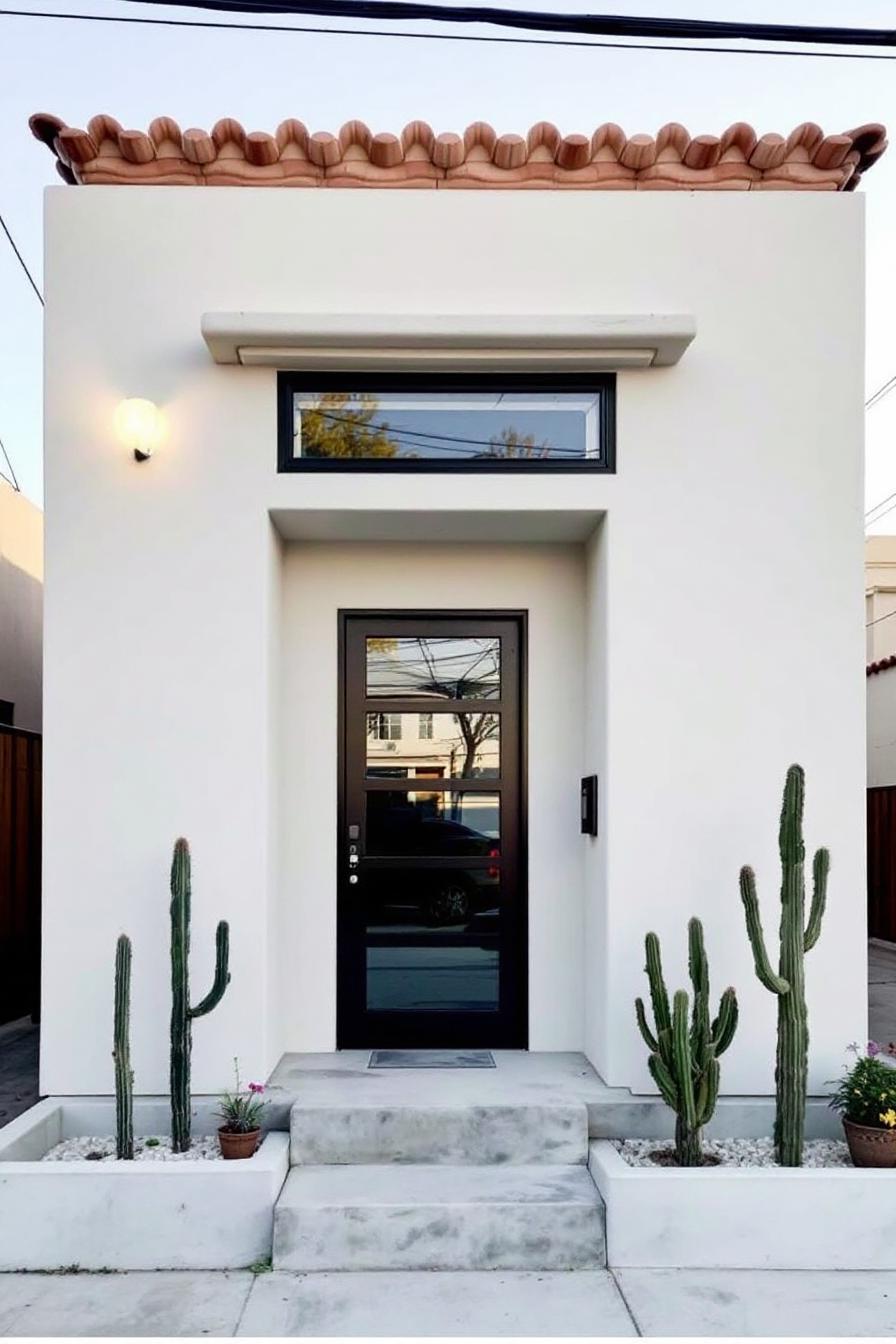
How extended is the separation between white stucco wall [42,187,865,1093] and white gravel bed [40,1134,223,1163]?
0.94ft

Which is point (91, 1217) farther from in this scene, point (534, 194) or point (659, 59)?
point (659, 59)

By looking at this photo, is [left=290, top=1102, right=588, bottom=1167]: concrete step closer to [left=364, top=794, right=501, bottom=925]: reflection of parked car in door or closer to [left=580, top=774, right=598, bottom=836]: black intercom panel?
[left=364, top=794, right=501, bottom=925]: reflection of parked car in door

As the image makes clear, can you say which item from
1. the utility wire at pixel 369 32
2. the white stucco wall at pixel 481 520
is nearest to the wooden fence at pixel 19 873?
the white stucco wall at pixel 481 520

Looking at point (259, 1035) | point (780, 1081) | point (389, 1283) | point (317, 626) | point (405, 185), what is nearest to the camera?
point (389, 1283)

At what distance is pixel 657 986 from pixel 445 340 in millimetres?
3015

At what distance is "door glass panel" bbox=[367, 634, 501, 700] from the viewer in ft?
19.4

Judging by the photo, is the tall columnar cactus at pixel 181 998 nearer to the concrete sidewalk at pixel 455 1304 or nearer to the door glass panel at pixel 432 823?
the concrete sidewalk at pixel 455 1304

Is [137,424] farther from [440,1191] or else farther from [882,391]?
[882,391]

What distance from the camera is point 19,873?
307 inches

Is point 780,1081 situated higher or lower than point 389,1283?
higher

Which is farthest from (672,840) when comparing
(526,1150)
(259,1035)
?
(259,1035)

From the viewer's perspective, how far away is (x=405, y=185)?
5.35m

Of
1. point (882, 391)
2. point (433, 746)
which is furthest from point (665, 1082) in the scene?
point (882, 391)

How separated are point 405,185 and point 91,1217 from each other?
15.6ft
